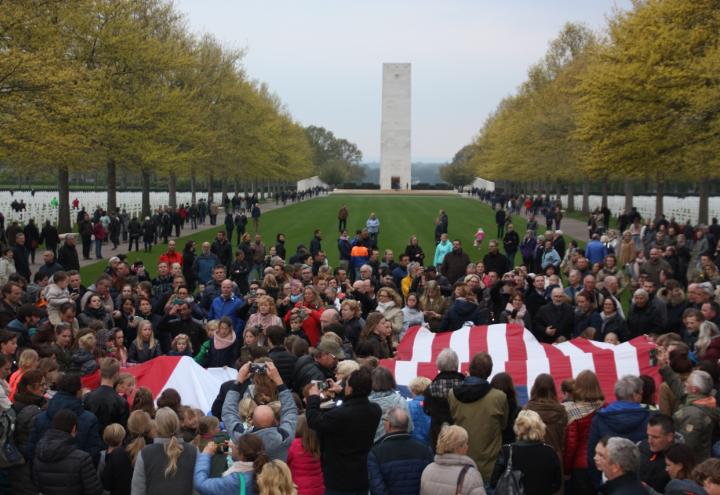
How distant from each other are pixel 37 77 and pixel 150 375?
16.9 meters

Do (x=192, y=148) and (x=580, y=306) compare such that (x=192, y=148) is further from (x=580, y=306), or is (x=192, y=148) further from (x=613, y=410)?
(x=613, y=410)

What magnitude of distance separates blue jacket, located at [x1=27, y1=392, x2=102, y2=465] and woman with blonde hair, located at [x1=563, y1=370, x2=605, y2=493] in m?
3.92

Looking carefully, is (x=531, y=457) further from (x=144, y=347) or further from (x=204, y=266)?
(x=204, y=266)

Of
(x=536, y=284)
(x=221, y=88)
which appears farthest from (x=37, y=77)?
(x=221, y=88)

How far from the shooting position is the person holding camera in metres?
6.30

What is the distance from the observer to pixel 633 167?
31656 millimetres

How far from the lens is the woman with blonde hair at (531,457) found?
6.30 metres

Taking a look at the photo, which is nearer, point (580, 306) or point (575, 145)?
point (580, 306)

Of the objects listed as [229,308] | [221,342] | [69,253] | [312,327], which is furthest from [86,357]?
[69,253]

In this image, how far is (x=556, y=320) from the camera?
475 inches

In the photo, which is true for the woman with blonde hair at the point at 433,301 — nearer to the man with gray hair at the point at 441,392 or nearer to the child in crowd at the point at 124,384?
the man with gray hair at the point at 441,392

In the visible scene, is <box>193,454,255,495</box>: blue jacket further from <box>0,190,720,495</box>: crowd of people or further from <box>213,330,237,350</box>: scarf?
<box>213,330,237,350</box>: scarf

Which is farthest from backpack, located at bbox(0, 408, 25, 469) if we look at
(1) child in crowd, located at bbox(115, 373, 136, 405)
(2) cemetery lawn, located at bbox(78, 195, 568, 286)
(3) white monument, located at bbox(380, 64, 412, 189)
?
(3) white monument, located at bbox(380, 64, 412, 189)

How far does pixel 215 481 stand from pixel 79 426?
5.63 ft
